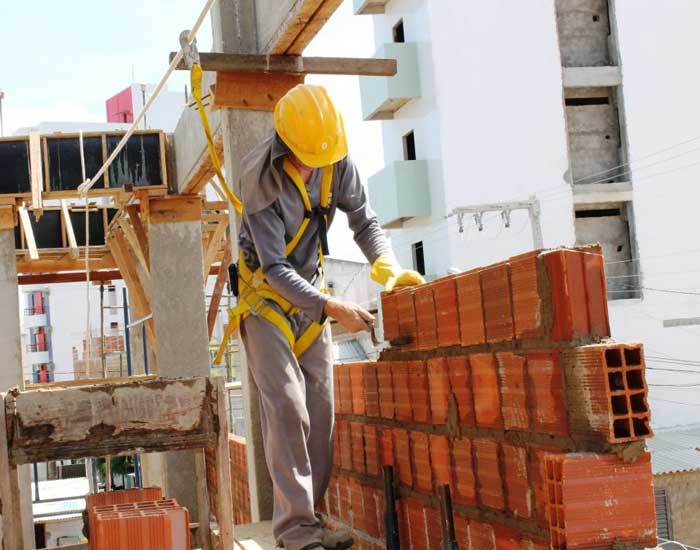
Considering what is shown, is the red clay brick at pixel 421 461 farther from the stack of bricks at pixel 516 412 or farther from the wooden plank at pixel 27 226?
the wooden plank at pixel 27 226

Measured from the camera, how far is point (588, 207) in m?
29.0

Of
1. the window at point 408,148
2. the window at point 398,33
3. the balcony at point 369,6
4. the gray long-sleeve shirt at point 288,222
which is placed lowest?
the gray long-sleeve shirt at point 288,222

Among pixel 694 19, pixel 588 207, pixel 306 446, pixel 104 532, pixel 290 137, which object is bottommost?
pixel 104 532

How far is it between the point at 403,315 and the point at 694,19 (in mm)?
29000

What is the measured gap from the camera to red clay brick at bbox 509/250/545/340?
9.52 feet

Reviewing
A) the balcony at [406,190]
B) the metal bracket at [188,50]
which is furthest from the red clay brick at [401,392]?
the balcony at [406,190]

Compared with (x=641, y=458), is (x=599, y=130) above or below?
above

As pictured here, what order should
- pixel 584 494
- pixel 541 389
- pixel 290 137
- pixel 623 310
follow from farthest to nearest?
pixel 623 310
pixel 290 137
pixel 541 389
pixel 584 494

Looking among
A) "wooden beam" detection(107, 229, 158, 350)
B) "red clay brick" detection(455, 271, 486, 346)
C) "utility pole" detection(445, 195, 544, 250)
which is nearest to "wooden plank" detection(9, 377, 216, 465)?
"red clay brick" detection(455, 271, 486, 346)

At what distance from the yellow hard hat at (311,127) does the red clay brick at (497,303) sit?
0.89m

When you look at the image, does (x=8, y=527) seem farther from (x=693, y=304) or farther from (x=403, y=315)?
(x=693, y=304)

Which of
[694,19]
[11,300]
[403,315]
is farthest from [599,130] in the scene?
[403,315]

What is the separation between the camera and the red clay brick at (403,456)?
3.90m

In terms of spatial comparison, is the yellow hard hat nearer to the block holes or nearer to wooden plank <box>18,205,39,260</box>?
wooden plank <box>18,205,39,260</box>
